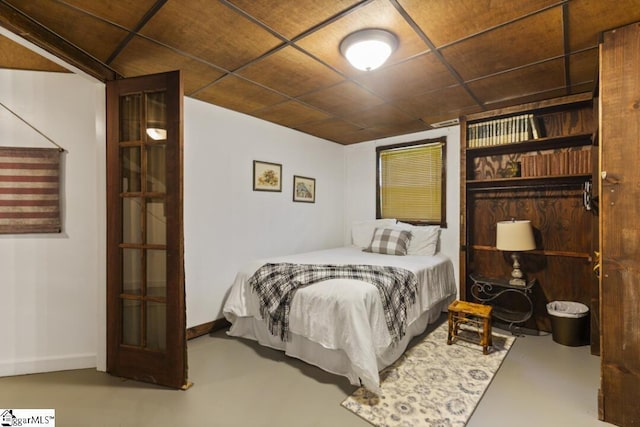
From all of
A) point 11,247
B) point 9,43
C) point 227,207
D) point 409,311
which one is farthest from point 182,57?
point 409,311

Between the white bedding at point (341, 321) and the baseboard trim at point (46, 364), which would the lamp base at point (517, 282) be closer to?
the white bedding at point (341, 321)

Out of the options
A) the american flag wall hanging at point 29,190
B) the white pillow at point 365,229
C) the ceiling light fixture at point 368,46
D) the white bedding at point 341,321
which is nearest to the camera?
the ceiling light fixture at point 368,46

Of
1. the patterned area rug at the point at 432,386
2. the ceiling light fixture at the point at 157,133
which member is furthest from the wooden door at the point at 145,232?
the patterned area rug at the point at 432,386

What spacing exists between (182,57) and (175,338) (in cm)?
201

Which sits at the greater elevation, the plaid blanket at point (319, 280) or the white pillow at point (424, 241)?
the white pillow at point (424, 241)

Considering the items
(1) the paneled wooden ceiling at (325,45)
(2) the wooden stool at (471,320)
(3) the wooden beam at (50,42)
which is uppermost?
(1) the paneled wooden ceiling at (325,45)

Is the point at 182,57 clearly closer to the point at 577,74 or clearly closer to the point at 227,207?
the point at 227,207

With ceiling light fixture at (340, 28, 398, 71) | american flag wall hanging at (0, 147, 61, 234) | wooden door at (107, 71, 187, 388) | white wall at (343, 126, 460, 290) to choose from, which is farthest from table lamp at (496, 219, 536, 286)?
american flag wall hanging at (0, 147, 61, 234)

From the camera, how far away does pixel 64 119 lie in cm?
241

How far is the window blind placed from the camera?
4.00 m

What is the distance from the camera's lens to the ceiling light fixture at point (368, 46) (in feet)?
6.09

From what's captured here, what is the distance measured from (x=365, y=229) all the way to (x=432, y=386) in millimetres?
2426

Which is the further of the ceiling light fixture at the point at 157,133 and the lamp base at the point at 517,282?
the lamp base at the point at 517,282

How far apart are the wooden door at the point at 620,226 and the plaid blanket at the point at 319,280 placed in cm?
125
